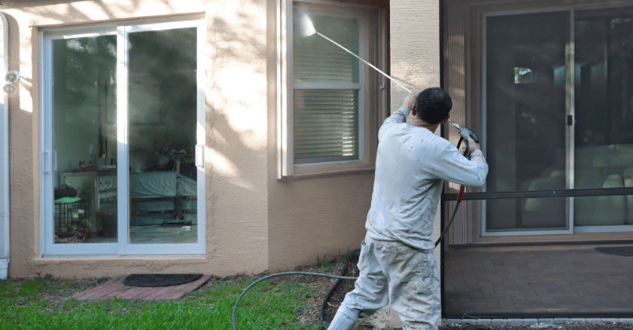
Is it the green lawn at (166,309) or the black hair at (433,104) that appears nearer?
the black hair at (433,104)

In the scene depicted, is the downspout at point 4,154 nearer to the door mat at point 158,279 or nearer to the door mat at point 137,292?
the door mat at point 137,292

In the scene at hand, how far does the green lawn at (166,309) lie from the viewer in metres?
4.08

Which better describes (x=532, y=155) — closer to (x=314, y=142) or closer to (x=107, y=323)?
(x=314, y=142)

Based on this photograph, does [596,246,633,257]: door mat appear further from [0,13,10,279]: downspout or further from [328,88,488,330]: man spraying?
[0,13,10,279]: downspout

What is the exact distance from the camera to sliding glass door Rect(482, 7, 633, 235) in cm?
618

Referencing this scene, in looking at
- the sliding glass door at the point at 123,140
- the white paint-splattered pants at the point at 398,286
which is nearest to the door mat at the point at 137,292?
the sliding glass door at the point at 123,140

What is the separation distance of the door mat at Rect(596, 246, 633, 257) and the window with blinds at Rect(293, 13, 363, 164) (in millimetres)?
2852

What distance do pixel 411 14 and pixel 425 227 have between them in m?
1.79

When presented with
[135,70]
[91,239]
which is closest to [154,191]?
[91,239]

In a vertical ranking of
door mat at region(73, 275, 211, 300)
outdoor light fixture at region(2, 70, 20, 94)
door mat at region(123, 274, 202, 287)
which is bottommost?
door mat at region(73, 275, 211, 300)

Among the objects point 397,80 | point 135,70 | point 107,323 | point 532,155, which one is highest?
point 135,70

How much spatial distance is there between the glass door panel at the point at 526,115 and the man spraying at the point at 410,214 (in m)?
3.64

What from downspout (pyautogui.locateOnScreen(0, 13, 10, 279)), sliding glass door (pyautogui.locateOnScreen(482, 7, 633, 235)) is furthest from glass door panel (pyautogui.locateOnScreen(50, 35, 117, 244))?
sliding glass door (pyautogui.locateOnScreen(482, 7, 633, 235))

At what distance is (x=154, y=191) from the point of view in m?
6.00
